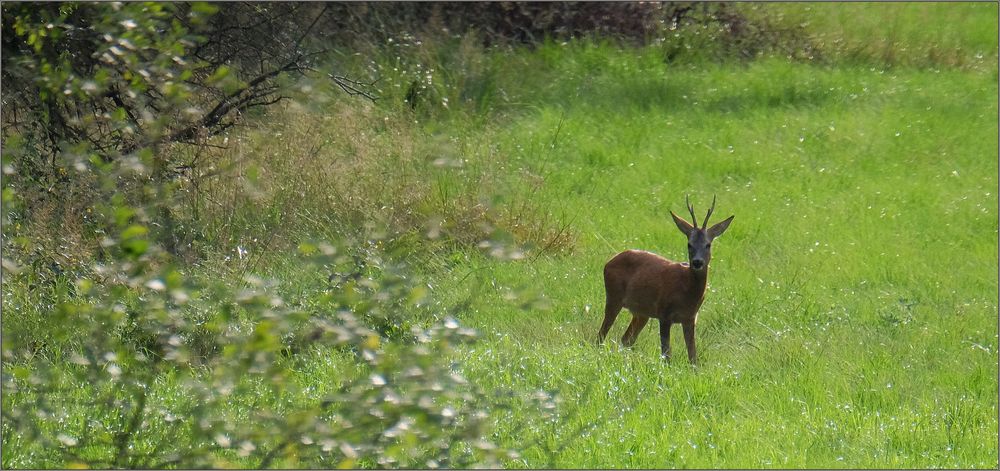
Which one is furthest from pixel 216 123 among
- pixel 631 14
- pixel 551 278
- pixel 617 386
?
pixel 631 14

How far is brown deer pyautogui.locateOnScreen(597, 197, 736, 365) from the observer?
28.5 ft

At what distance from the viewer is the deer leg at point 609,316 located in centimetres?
914

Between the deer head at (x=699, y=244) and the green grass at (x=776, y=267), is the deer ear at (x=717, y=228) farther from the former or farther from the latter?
the green grass at (x=776, y=267)

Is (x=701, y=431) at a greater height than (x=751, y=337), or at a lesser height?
greater

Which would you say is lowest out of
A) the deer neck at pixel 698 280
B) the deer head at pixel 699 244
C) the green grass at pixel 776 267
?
the green grass at pixel 776 267

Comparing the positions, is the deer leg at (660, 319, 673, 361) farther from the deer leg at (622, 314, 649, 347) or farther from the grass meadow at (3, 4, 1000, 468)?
the deer leg at (622, 314, 649, 347)

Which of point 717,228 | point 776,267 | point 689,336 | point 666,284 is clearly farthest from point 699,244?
point 776,267

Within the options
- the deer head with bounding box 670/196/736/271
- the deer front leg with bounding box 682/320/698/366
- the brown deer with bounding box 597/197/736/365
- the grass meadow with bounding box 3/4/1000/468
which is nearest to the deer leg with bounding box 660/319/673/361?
the brown deer with bounding box 597/197/736/365

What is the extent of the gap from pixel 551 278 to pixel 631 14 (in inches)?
389

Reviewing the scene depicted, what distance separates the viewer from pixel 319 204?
11102mm

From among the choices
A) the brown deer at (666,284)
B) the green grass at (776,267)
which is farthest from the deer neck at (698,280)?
the green grass at (776,267)

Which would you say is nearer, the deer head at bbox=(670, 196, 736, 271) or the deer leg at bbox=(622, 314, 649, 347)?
the deer head at bbox=(670, 196, 736, 271)

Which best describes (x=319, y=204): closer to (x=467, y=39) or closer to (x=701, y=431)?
(x=701, y=431)

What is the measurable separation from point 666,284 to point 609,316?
23.3 inches
